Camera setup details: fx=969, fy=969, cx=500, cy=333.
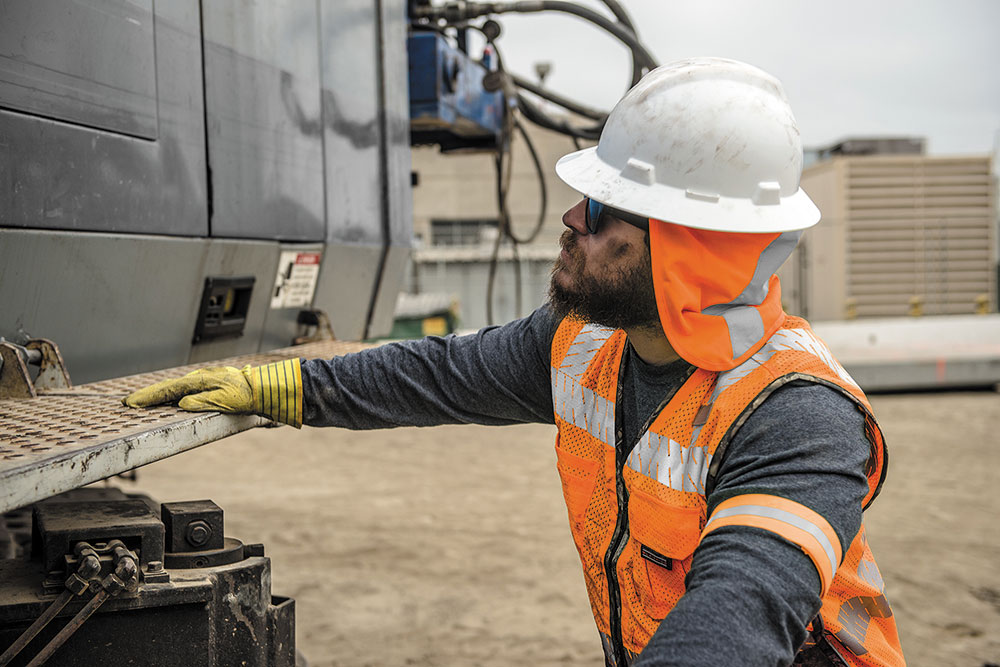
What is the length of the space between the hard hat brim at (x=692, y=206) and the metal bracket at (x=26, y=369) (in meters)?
1.02

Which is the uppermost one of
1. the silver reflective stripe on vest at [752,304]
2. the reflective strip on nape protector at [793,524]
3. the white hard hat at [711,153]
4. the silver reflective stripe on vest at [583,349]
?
the white hard hat at [711,153]

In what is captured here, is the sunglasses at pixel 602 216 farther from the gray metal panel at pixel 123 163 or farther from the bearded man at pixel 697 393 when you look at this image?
the gray metal panel at pixel 123 163

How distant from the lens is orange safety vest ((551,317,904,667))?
5.33ft

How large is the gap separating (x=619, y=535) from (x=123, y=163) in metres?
1.21

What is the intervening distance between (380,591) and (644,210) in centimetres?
390

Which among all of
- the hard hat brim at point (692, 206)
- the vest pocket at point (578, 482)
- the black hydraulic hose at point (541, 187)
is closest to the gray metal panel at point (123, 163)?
the hard hat brim at point (692, 206)

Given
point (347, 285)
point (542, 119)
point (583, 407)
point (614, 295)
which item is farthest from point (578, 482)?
point (542, 119)

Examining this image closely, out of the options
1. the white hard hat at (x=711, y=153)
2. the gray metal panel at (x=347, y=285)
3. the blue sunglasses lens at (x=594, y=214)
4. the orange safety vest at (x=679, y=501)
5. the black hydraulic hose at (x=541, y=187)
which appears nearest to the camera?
the orange safety vest at (x=679, y=501)

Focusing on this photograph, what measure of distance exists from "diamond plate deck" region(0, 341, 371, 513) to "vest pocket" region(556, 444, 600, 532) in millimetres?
630

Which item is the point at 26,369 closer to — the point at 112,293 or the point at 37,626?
the point at 112,293

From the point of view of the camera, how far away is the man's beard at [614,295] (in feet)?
5.90

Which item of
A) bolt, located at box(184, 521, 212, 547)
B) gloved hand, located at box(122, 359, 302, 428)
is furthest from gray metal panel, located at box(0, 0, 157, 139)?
bolt, located at box(184, 521, 212, 547)

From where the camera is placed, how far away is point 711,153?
1759 millimetres

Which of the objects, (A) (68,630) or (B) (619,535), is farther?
(B) (619,535)
